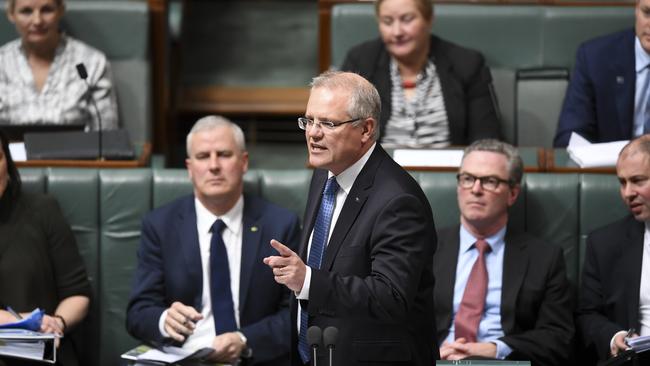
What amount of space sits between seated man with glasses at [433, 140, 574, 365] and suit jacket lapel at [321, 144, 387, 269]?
602 millimetres

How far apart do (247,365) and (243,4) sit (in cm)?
226

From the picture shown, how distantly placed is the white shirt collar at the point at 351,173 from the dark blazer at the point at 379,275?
→ 10 mm

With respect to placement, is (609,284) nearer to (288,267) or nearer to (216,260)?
(216,260)

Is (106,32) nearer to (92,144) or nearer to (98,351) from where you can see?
(92,144)

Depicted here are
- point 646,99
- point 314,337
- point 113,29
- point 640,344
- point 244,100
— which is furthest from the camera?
point 244,100

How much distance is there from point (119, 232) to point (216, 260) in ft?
1.03

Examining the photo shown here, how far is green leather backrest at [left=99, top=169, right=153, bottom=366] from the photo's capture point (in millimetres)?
2814

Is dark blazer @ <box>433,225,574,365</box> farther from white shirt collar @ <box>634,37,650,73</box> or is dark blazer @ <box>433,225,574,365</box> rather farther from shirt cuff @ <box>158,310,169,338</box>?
white shirt collar @ <box>634,37,650,73</box>

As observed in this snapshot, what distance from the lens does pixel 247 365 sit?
102 inches

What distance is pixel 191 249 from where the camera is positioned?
8.70 ft

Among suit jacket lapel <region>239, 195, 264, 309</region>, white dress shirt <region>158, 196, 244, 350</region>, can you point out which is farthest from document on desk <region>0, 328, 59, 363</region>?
suit jacket lapel <region>239, 195, 264, 309</region>

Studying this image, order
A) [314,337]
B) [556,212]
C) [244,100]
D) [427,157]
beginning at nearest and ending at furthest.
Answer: [314,337], [556,212], [427,157], [244,100]

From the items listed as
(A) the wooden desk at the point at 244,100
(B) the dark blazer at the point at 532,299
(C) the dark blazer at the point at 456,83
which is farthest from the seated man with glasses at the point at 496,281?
(A) the wooden desk at the point at 244,100

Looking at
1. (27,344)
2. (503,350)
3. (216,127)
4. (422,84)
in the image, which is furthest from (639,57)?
(27,344)
